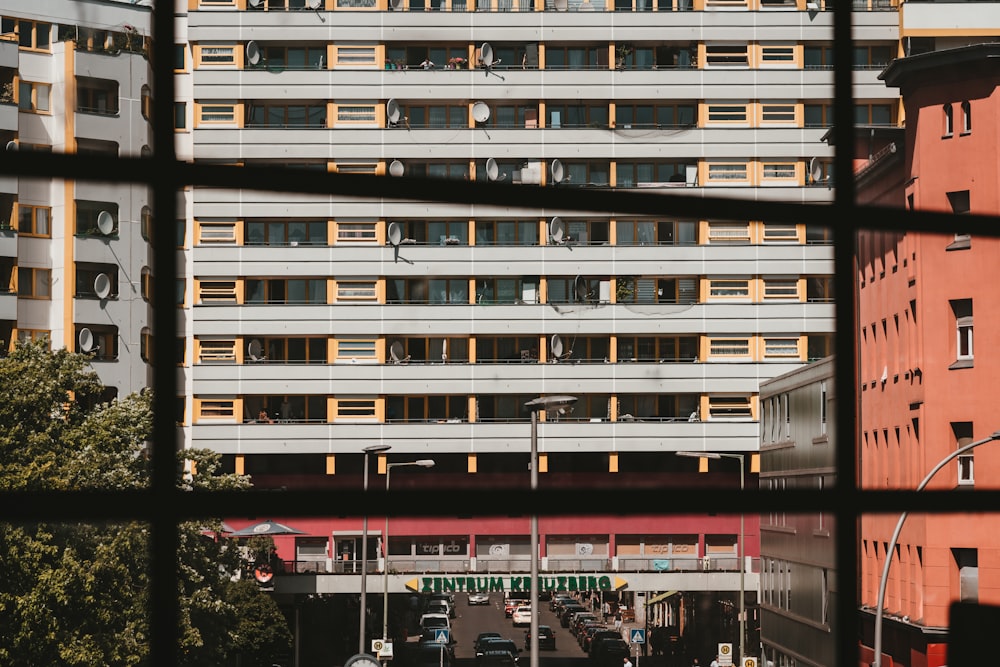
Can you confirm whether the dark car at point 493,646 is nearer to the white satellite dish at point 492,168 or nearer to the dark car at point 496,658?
the dark car at point 496,658

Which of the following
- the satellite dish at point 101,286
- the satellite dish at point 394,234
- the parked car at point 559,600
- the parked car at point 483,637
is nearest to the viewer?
the parked car at point 483,637

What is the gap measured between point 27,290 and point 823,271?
A: 1723 centimetres

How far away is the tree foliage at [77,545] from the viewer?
53.4 feet

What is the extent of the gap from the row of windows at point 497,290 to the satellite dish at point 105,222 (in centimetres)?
395

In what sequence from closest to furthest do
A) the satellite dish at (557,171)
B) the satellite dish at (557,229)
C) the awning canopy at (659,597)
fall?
the satellite dish at (557,171)
the awning canopy at (659,597)
the satellite dish at (557,229)

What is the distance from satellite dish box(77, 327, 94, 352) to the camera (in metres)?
28.0

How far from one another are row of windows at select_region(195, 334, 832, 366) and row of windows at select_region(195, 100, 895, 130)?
4759 mm

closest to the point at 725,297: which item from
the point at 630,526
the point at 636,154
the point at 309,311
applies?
the point at 636,154

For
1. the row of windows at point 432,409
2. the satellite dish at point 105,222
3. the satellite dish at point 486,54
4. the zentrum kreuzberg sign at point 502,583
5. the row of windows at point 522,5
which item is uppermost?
the row of windows at point 522,5

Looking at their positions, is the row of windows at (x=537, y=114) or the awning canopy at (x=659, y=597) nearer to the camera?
the awning canopy at (x=659, y=597)

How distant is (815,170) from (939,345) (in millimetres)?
15411

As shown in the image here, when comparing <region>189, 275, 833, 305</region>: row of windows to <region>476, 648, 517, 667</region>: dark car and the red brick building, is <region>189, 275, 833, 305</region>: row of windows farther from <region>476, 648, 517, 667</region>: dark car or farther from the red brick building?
the red brick building

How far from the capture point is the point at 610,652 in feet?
88.2

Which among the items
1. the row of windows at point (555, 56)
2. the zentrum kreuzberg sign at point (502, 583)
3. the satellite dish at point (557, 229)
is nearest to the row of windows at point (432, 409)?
the zentrum kreuzberg sign at point (502, 583)
